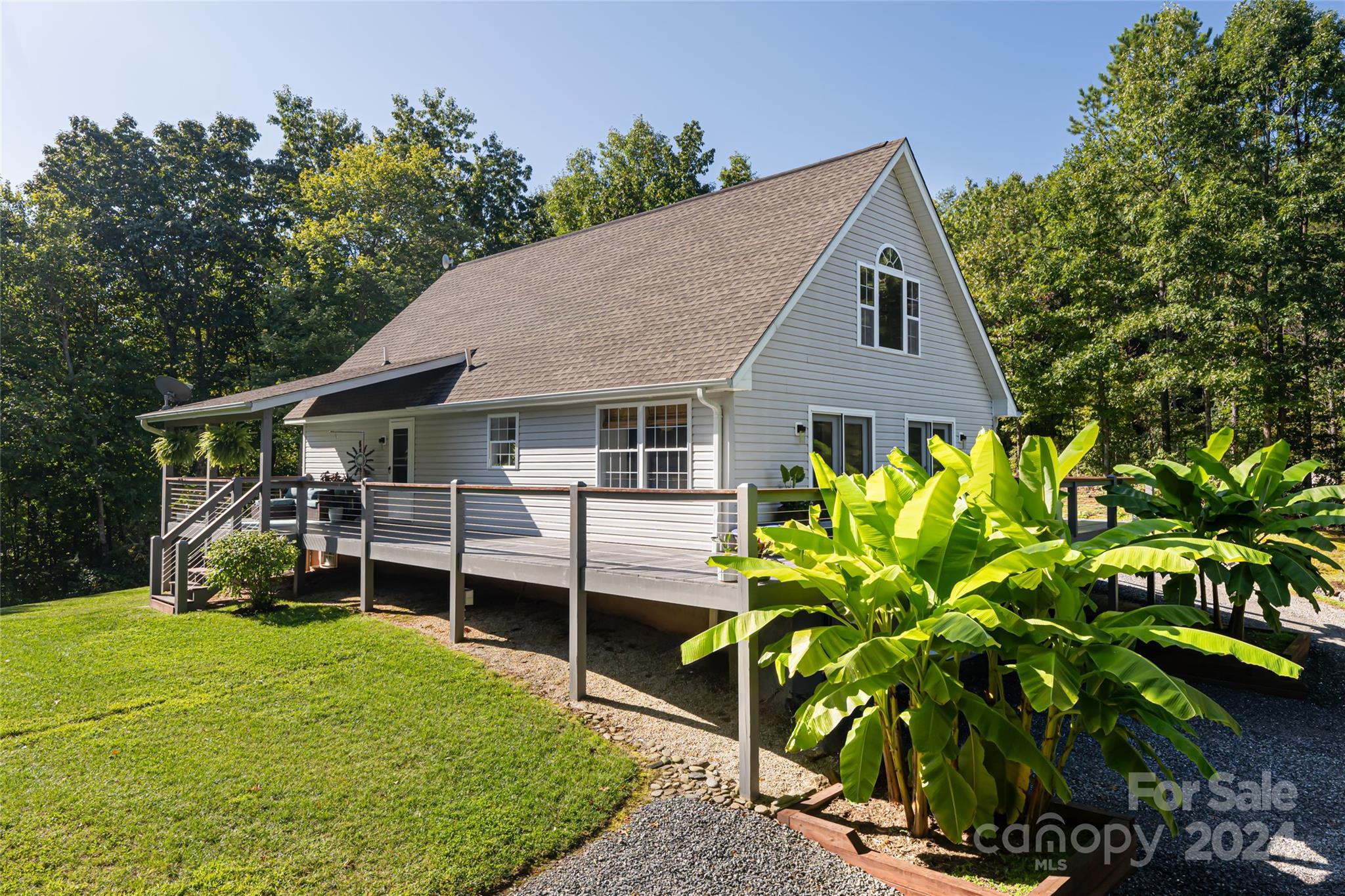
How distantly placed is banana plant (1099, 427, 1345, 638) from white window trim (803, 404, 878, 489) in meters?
3.78

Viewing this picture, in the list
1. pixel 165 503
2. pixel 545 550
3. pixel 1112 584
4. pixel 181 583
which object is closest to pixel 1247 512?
pixel 1112 584

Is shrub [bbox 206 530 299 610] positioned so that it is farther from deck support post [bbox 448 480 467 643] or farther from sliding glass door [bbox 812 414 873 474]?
sliding glass door [bbox 812 414 873 474]

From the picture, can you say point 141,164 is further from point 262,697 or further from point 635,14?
point 262,697

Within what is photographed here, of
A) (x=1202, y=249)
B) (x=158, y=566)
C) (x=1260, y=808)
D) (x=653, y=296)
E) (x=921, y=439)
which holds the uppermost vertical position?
(x=1202, y=249)

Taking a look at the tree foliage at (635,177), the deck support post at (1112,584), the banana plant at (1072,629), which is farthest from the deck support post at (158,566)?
the tree foliage at (635,177)

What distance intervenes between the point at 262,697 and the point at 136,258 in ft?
95.5

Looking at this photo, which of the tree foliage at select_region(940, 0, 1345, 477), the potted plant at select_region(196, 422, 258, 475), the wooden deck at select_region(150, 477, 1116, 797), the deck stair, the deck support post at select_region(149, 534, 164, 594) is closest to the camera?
the wooden deck at select_region(150, 477, 1116, 797)

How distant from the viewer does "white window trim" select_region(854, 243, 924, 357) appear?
1183 centimetres

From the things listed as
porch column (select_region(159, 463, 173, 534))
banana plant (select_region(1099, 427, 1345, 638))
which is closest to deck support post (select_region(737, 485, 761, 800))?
banana plant (select_region(1099, 427, 1345, 638))

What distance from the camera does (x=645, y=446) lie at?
10.6 meters

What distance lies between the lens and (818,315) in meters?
11.1

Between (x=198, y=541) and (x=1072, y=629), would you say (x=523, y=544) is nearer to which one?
(x=198, y=541)

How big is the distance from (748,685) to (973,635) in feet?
8.68

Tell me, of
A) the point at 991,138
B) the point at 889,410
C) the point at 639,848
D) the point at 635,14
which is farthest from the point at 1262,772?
the point at 991,138
